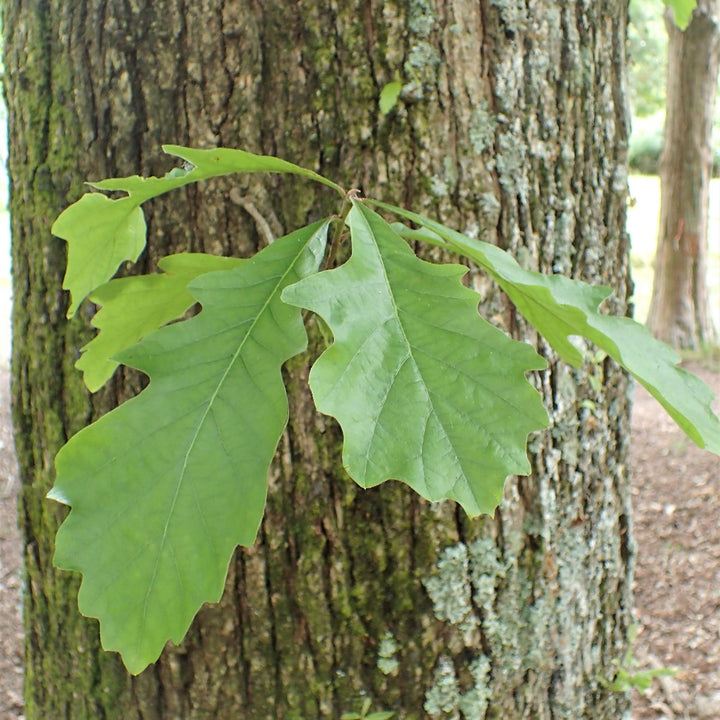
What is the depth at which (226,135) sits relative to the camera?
3.92ft

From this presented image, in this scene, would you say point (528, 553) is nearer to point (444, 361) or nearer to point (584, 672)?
point (584, 672)

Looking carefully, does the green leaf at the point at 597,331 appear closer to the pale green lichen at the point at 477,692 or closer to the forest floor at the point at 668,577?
the pale green lichen at the point at 477,692

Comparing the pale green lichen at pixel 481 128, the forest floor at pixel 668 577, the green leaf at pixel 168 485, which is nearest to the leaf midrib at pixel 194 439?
the green leaf at pixel 168 485

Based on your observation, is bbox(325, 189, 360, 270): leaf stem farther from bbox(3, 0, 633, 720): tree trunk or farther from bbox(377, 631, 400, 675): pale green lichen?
bbox(377, 631, 400, 675): pale green lichen

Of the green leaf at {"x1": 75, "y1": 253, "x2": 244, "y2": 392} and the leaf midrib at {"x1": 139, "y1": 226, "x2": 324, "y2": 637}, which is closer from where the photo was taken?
the leaf midrib at {"x1": 139, "y1": 226, "x2": 324, "y2": 637}

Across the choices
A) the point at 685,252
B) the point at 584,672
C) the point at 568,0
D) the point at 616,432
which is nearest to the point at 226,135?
the point at 568,0

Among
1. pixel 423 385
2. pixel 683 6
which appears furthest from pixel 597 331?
pixel 683 6

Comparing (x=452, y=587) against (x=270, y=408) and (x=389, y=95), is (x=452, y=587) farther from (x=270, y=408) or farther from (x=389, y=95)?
(x=389, y=95)

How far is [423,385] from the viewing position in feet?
2.02

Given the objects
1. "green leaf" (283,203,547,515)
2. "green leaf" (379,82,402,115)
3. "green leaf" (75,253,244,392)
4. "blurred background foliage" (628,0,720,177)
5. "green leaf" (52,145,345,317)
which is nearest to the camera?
"green leaf" (283,203,547,515)

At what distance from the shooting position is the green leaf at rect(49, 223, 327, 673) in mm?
666

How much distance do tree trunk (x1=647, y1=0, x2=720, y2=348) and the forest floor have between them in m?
1.64

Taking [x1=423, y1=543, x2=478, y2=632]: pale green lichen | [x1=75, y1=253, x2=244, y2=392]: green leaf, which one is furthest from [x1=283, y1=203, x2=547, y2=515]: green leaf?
[x1=423, y1=543, x2=478, y2=632]: pale green lichen

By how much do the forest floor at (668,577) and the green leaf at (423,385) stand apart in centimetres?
231
